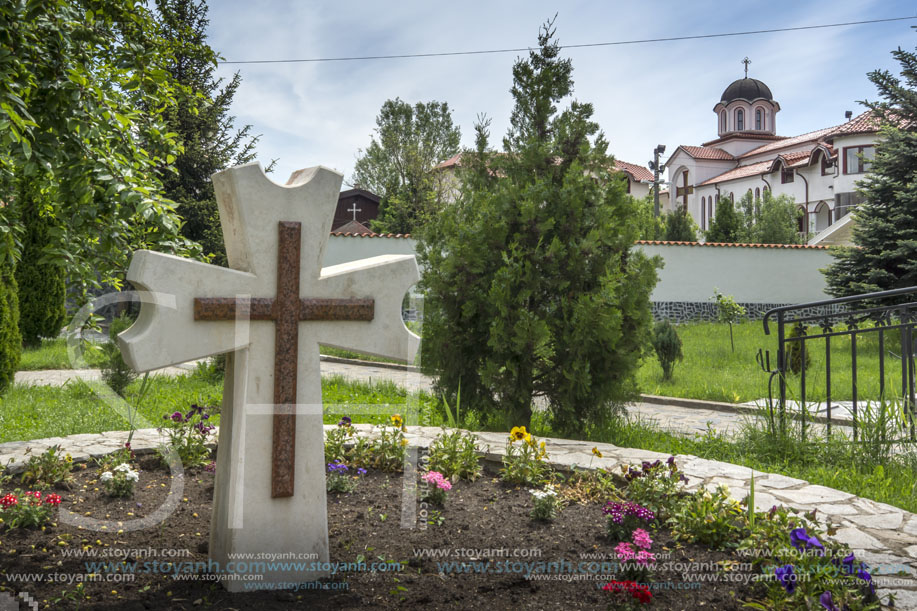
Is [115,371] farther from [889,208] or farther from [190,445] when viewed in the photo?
[889,208]

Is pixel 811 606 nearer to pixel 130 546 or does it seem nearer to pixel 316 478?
pixel 316 478

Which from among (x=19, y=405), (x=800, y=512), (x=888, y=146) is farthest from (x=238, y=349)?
(x=888, y=146)

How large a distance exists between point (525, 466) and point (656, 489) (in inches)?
28.6

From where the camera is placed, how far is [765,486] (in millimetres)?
3785

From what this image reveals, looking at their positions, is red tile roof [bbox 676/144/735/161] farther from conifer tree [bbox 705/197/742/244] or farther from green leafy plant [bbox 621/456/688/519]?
green leafy plant [bbox 621/456/688/519]

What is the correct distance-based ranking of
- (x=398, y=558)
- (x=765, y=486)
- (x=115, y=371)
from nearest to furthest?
(x=398, y=558)
(x=765, y=486)
(x=115, y=371)

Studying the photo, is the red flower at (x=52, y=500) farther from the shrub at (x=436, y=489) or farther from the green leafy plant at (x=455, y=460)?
the green leafy plant at (x=455, y=460)

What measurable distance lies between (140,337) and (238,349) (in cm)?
37

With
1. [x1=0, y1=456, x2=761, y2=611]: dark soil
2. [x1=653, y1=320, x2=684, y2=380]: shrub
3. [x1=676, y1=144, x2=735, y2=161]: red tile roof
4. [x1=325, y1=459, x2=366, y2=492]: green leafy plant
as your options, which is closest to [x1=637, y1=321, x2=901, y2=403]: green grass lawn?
[x1=653, y1=320, x2=684, y2=380]: shrub

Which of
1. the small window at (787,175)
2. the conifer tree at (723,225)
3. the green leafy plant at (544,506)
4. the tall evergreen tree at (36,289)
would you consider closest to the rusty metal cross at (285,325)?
the green leafy plant at (544,506)

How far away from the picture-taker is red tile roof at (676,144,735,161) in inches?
1823

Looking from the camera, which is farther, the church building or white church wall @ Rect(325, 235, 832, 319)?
the church building

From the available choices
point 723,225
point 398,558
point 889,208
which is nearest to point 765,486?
point 398,558

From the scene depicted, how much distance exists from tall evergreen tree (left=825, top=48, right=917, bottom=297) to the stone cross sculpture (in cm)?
1518
